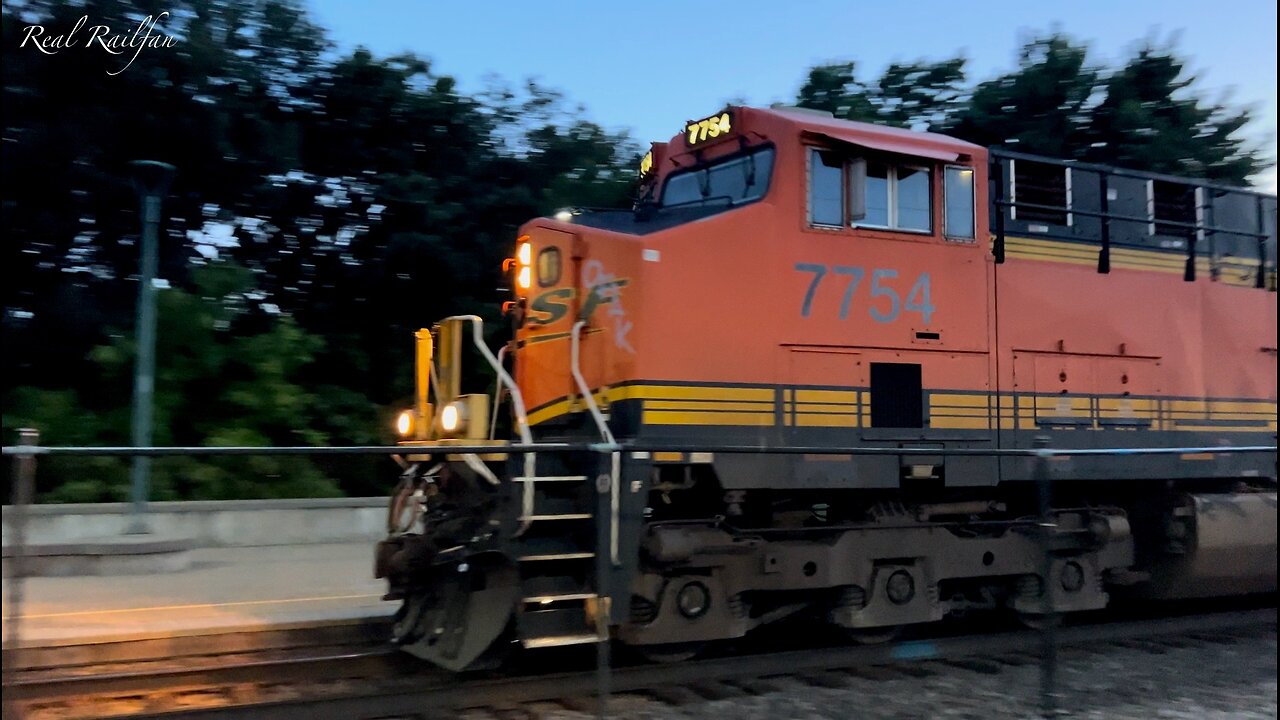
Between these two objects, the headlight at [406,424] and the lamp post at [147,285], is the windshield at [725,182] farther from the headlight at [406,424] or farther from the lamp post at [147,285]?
the lamp post at [147,285]

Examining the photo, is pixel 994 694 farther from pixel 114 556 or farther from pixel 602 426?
pixel 114 556

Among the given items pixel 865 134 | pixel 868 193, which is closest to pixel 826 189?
pixel 868 193

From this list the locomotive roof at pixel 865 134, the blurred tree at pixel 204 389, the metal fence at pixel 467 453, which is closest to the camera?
the metal fence at pixel 467 453

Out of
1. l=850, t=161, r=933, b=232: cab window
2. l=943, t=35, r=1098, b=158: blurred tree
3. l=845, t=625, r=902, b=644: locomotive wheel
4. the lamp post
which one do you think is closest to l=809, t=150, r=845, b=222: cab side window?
l=850, t=161, r=933, b=232: cab window

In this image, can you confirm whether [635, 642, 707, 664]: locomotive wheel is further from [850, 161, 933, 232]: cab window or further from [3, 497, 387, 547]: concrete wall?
[850, 161, 933, 232]: cab window

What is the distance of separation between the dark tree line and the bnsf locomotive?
4009mm

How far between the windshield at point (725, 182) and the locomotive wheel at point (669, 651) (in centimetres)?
294

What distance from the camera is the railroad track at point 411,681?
18.0 ft

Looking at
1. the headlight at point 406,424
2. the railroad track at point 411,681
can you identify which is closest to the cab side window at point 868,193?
the railroad track at point 411,681

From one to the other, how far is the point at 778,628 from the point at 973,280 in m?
3.17

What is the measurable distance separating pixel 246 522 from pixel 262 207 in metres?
7.26

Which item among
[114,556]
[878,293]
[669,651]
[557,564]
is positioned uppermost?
[878,293]

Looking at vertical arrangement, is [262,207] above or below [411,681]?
above

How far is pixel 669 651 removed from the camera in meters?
6.54
